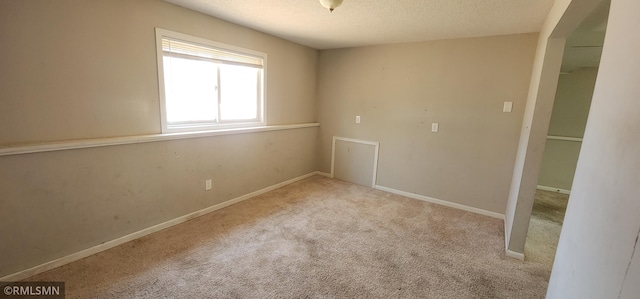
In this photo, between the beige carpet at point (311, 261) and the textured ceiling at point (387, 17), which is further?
the textured ceiling at point (387, 17)

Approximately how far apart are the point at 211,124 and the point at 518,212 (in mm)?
3183

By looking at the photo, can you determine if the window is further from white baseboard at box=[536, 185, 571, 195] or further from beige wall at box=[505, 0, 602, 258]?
white baseboard at box=[536, 185, 571, 195]

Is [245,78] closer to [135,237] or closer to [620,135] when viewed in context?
[135,237]

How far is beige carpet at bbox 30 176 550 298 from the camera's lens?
181 cm

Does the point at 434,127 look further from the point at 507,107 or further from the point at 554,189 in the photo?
the point at 554,189

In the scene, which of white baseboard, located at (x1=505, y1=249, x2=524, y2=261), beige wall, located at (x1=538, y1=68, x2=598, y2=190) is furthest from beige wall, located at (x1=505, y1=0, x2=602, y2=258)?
beige wall, located at (x1=538, y1=68, x2=598, y2=190)

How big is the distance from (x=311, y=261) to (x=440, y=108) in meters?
2.54

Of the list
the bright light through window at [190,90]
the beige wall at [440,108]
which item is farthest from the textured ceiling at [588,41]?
the bright light through window at [190,90]

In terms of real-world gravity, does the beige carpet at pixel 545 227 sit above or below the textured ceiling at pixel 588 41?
below

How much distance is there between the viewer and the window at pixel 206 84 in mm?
2488

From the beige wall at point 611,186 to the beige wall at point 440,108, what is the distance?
7.64ft

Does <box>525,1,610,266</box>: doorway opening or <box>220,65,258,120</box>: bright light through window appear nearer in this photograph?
<box>220,65,258,120</box>: bright light through window

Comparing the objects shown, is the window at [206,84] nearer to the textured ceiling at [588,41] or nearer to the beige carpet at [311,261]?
the beige carpet at [311,261]

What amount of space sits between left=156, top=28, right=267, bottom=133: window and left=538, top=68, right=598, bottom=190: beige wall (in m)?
4.56
